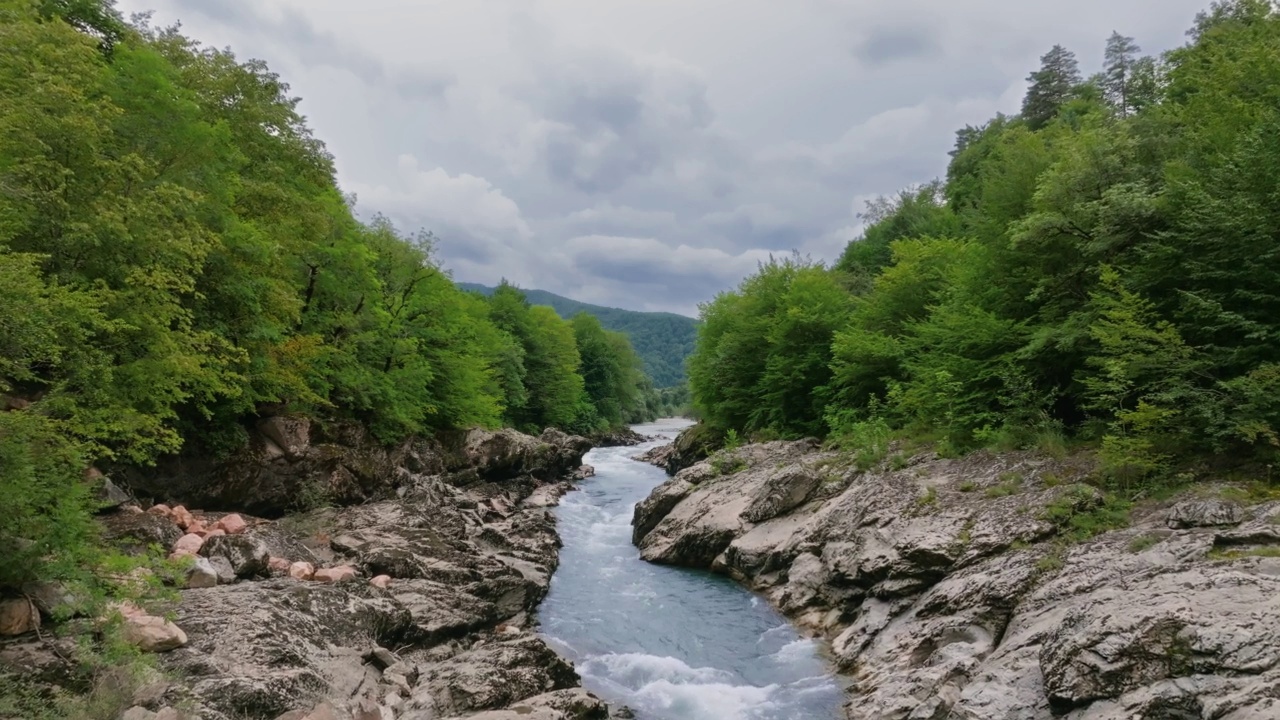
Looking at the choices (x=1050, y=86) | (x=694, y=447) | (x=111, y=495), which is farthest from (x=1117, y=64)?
(x=111, y=495)

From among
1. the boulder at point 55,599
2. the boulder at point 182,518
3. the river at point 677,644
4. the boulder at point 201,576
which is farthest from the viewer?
the boulder at point 182,518

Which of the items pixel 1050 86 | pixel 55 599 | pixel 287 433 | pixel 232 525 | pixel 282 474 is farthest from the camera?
pixel 1050 86

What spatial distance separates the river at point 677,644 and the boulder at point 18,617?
794 cm

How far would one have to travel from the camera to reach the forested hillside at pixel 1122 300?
981 centimetres

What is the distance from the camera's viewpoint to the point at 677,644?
12953 mm

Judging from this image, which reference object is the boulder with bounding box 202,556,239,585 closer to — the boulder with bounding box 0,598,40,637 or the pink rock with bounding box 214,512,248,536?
the pink rock with bounding box 214,512,248,536

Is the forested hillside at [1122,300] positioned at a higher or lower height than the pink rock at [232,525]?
higher

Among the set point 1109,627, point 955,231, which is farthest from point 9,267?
point 955,231

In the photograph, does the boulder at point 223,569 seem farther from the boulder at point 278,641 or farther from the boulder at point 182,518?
the boulder at point 182,518

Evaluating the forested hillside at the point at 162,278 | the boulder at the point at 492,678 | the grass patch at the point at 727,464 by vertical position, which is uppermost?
the forested hillside at the point at 162,278

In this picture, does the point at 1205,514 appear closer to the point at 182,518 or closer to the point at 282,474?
the point at 182,518

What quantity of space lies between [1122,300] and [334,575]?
16468 millimetres

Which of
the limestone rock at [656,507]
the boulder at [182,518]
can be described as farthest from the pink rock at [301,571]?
the limestone rock at [656,507]

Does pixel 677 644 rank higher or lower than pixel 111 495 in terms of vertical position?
lower
